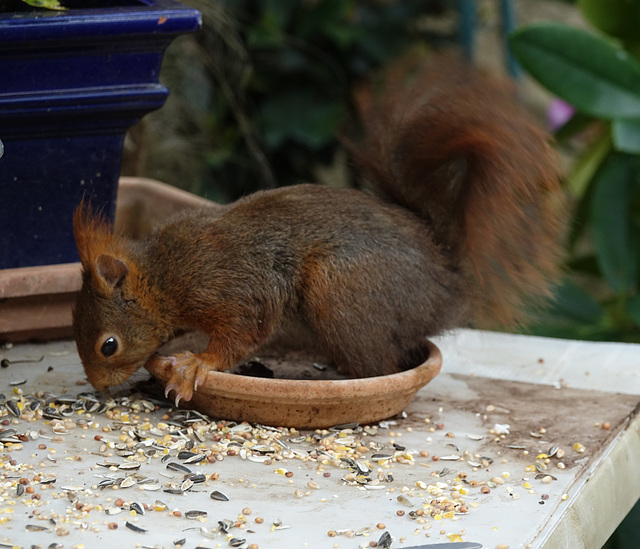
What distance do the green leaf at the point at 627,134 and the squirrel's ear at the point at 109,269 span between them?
48.9 inches

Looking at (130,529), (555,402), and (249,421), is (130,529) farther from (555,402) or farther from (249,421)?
(555,402)

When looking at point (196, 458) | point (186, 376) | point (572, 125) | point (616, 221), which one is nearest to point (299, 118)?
point (572, 125)

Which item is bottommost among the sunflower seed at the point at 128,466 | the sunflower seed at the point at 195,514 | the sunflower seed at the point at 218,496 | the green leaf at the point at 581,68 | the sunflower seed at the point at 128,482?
the sunflower seed at the point at 128,466

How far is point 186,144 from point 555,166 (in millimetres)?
1886

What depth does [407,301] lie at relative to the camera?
1439 millimetres

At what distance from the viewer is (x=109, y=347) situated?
1.41 m

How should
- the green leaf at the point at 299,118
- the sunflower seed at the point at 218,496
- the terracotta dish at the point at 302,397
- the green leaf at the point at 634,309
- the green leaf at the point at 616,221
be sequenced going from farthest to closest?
1. the green leaf at the point at 299,118
2. the green leaf at the point at 616,221
3. the green leaf at the point at 634,309
4. the terracotta dish at the point at 302,397
5. the sunflower seed at the point at 218,496

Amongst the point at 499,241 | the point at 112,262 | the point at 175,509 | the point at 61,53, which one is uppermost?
the point at 61,53

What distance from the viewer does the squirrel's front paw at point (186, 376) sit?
4.42 feet

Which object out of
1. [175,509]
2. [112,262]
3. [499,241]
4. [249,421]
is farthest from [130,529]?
[499,241]

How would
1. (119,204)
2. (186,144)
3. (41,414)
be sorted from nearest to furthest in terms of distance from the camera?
(41,414), (119,204), (186,144)

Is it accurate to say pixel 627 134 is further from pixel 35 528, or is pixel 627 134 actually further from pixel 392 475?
pixel 35 528

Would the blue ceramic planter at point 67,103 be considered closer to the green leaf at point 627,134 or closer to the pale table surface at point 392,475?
the pale table surface at point 392,475

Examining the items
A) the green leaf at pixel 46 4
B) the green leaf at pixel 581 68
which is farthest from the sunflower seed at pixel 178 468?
the green leaf at pixel 581 68
